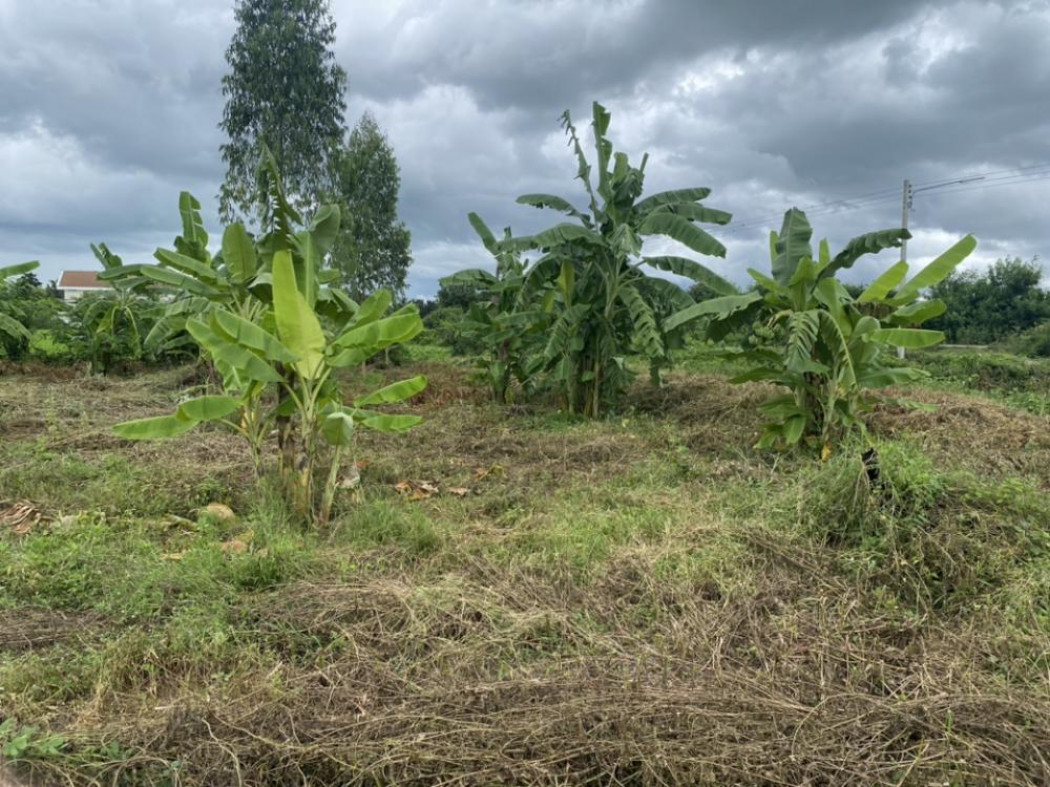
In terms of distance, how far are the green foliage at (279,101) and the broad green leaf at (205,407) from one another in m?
14.2

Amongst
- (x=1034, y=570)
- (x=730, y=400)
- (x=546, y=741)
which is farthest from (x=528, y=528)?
(x=730, y=400)

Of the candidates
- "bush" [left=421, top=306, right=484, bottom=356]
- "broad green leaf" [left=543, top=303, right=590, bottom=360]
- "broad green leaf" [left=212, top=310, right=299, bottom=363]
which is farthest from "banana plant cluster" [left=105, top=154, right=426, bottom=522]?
"bush" [left=421, top=306, right=484, bottom=356]

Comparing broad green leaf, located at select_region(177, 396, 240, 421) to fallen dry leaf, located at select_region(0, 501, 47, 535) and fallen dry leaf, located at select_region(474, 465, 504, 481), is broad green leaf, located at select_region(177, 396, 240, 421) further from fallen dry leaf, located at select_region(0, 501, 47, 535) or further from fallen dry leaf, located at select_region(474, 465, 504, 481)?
fallen dry leaf, located at select_region(474, 465, 504, 481)

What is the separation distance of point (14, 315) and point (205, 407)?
13.2 metres

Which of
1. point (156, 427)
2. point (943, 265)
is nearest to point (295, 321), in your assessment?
point (156, 427)

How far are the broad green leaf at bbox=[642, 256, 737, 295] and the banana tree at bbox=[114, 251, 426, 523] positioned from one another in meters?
4.28

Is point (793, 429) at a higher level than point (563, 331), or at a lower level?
lower

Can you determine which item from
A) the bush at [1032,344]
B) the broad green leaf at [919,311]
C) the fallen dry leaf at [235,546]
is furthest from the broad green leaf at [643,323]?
the bush at [1032,344]

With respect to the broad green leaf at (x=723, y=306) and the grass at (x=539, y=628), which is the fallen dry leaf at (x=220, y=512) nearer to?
the grass at (x=539, y=628)

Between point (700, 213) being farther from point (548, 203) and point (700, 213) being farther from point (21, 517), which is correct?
point (21, 517)

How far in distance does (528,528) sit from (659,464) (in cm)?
186

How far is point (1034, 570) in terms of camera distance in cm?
329

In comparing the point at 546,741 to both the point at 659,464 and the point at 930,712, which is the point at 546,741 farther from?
the point at 659,464

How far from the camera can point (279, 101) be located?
55.0 feet
